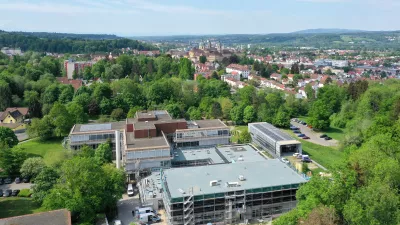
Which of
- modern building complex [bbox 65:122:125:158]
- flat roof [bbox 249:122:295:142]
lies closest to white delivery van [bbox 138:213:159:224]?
modern building complex [bbox 65:122:125:158]

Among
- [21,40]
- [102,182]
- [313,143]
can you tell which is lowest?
[313,143]

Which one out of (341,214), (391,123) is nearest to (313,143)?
(391,123)

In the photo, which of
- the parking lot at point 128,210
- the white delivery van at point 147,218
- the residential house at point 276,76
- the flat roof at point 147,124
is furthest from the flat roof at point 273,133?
the residential house at point 276,76

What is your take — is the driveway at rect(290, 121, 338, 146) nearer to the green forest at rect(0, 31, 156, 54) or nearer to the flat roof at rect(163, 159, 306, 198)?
the flat roof at rect(163, 159, 306, 198)

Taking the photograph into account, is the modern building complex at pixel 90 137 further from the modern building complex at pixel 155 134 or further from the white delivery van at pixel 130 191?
the white delivery van at pixel 130 191

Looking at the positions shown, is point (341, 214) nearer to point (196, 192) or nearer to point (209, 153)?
point (196, 192)

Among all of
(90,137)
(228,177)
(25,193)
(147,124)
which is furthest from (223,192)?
(90,137)
